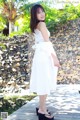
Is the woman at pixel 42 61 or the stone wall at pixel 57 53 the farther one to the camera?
the stone wall at pixel 57 53

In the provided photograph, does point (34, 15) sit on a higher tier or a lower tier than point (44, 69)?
higher

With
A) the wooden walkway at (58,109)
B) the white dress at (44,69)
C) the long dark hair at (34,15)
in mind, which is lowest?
the wooden walkway at (58,109)

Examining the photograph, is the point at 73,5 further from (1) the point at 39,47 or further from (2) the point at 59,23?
(1) the point at 39,47

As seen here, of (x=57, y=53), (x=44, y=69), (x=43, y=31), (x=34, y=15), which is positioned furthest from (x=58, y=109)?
(x=57, y=53)

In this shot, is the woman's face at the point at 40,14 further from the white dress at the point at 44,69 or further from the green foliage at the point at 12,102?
the green foliage at the point at 12,102

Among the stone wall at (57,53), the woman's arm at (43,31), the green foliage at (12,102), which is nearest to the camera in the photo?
the woman's arm at (43,31)

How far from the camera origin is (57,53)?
408 inches

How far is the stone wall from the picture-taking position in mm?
10156

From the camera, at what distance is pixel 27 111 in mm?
5211

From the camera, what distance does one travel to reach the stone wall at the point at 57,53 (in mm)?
10156

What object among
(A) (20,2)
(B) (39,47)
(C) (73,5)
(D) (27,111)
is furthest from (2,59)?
(B) (39,47)

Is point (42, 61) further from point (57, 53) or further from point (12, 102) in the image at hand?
point (57, 53)

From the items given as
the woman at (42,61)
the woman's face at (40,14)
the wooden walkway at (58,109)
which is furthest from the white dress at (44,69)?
the wooden walkway at (58,109)

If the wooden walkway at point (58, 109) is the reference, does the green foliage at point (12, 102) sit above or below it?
below
